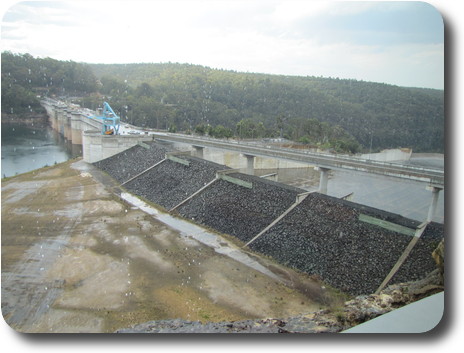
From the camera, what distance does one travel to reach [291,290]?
11.9 metres

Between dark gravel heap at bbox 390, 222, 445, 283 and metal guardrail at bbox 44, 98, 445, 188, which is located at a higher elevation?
metal guardrail at bbox 44, 98, 445, 188

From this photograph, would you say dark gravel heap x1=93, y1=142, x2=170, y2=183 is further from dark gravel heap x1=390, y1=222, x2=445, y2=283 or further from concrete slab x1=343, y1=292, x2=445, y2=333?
concrete slab x1=343, y1=292, x2=445, y2=333

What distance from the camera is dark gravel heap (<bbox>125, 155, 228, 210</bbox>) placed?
2146cm

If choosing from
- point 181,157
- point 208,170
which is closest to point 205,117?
point 181,157

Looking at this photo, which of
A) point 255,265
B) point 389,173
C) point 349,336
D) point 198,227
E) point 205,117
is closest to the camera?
point 349,336

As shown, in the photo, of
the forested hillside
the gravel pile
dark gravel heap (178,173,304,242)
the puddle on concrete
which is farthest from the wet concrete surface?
the forested hillside

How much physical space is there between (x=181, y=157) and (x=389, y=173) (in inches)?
598

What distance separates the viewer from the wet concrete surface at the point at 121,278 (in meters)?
10.2

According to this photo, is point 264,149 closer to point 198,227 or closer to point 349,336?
point 198,227

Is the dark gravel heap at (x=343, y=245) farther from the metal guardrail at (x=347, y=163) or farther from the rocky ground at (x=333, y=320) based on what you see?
the rocky ground at (x=333, y=320)

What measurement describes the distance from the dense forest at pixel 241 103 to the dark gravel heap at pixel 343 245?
25.3 ft

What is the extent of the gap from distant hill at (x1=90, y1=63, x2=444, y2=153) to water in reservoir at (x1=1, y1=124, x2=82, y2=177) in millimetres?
11435

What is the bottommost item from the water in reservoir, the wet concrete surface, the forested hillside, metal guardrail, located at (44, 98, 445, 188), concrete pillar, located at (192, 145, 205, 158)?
the wet concrete surface

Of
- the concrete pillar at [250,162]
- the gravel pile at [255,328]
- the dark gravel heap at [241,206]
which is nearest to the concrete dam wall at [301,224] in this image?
the dark gravel heap at [241,206]
